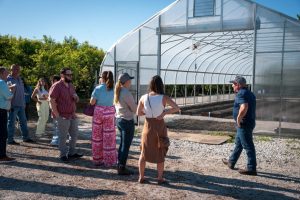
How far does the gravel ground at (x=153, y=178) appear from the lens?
444 centimetres

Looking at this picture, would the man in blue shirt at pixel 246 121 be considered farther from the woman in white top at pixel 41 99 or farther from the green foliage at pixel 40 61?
the green foliage at pixel 40 61

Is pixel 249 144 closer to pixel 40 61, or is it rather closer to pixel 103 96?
pixel 103 96

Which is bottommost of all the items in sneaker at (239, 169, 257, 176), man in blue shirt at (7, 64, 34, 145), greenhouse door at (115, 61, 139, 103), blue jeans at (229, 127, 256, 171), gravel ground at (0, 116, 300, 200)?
gravel ground at (0, 116, 300, 200)

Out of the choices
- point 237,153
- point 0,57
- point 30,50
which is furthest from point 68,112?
point 30,50

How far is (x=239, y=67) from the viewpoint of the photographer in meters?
23.1

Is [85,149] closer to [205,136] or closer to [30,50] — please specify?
[205,136]

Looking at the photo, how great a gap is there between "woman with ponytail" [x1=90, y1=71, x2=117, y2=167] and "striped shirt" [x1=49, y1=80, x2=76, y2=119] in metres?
0.60

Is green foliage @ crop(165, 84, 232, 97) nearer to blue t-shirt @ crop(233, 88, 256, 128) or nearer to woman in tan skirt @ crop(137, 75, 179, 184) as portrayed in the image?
blue t-shirt @ crop(233, 88, 256, 128)

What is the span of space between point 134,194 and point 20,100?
433 centimetres

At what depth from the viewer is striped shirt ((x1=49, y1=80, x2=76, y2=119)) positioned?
5.80 m

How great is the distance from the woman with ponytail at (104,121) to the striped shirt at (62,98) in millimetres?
601

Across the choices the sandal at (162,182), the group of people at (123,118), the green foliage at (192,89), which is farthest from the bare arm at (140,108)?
the green foliage at (192,89)

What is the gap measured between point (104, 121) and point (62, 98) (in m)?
0.96

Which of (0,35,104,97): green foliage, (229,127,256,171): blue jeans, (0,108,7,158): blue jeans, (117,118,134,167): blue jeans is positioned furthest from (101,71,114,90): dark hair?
(0,35,104,97): green foliage
